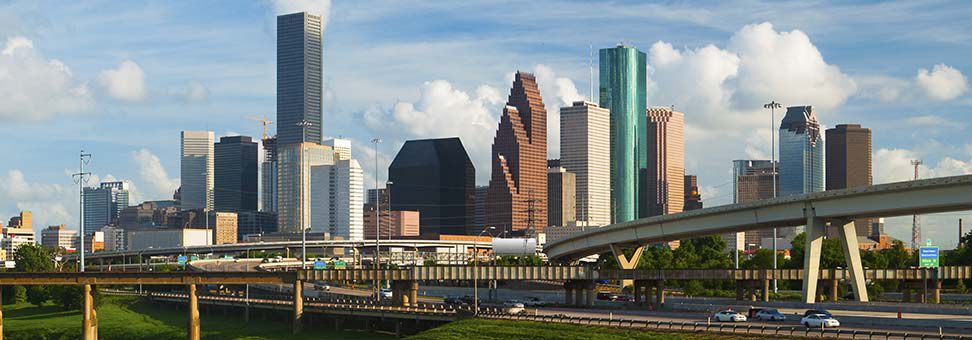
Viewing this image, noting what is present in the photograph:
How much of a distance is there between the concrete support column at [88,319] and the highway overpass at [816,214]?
195 ft

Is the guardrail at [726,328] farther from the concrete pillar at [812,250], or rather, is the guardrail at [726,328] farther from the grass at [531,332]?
the concrete pillar at [812,250]

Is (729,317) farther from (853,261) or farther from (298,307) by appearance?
(298,307)

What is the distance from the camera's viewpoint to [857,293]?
119500 mm

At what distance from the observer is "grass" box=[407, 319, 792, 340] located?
8569 centimetres

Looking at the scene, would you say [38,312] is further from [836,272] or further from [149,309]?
[836,272]

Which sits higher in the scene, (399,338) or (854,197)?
(854,197)

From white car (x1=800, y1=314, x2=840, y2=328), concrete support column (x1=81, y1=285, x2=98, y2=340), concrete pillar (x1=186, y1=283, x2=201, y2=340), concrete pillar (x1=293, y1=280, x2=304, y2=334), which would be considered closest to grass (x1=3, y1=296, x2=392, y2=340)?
concrete pillar (x1=293, y1=280, x2=304, y2=334)

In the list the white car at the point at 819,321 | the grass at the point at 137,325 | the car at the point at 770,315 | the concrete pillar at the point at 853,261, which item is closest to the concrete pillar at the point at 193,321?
the grass at the point at 137,325

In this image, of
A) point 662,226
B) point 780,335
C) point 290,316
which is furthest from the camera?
point 662,226

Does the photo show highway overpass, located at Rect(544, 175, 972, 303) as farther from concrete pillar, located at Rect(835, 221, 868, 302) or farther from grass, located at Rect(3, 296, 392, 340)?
grass, located at Rect(3, 296, 392, 340)

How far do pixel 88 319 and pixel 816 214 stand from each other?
71.2 m

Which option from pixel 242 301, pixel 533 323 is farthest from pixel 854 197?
pixel 242 301

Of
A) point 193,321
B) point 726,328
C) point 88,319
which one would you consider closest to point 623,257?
point 193,321

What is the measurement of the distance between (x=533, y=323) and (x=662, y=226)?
44.0 m
